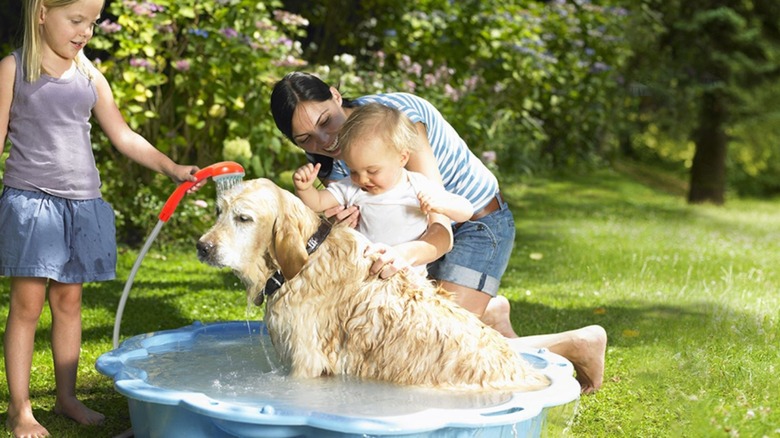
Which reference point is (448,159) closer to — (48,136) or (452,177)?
(452,177)

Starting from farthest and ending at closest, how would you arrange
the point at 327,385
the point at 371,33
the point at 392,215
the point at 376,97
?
the point at 371,33 → the point at 376,97 → the point at 392,215 → the point at 327,385

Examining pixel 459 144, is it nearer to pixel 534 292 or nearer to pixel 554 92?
pixel 534 292

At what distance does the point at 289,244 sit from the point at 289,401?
1.98 ft

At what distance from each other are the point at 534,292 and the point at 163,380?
4.39m

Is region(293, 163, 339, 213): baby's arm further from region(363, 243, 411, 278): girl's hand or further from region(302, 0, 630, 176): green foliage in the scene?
region(302, 0, 630, 176): green foliage

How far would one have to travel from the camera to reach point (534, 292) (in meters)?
7.72

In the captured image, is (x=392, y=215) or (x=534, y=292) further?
(x=534, y=292)

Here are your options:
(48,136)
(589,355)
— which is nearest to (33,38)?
(48,136)

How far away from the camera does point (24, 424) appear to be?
396cm

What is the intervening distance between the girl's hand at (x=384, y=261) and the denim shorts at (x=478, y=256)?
846 millimetres

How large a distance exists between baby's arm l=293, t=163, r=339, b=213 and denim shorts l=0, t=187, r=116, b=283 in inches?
34.4

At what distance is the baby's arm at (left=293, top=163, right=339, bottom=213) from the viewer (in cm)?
403

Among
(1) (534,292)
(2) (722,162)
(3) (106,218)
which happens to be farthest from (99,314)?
(2) (722,162)

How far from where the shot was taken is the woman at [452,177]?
172 inches
